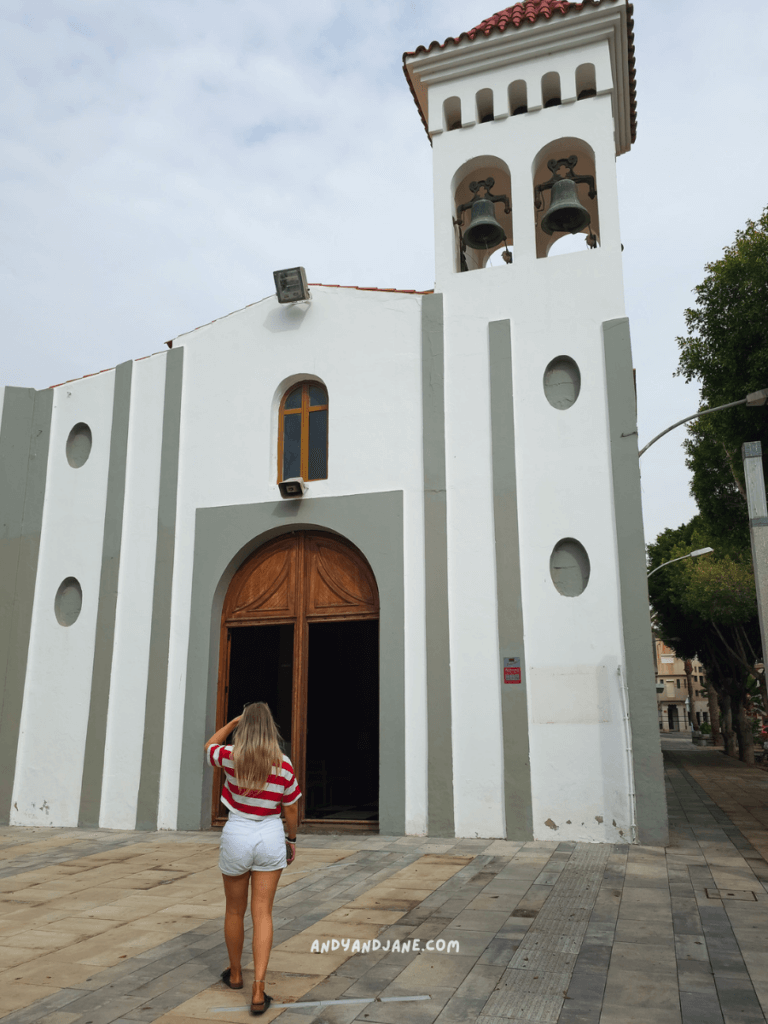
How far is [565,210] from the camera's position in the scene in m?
10.8

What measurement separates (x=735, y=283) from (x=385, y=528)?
9425 millimetres

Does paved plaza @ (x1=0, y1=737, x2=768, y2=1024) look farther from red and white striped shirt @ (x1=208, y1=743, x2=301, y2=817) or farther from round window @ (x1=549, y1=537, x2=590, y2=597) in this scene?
round window @ (x1=549, y1=537, x2=590, y2=597)

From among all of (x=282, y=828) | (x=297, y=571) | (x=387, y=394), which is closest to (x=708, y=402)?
(x=387, y=394)

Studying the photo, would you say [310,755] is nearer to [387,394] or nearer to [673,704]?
[387,394]

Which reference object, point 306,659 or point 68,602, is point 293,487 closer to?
point 306,659

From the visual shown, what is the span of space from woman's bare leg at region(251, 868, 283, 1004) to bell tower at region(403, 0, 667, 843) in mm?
5499

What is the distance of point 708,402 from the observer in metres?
16.2

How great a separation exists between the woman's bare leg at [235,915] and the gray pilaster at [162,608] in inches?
258

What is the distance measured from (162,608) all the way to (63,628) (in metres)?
1.74

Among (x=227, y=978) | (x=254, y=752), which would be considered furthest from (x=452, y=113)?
(x=227, y=978)

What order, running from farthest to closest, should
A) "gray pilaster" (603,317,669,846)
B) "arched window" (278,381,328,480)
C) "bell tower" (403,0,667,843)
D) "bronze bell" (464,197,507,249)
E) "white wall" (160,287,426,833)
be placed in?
"arched window" (278,381,328,480) → "bronze bell" (464,197,507,249) → "white wall" (160,287,426,833) → "bell tower" (403,0,667,843) → "gray pilaster" (603,317,669,846)

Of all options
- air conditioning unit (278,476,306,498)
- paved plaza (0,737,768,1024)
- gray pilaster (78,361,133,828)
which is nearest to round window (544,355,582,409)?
air conditioning unit (278,476,306,498)

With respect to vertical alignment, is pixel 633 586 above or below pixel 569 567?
below

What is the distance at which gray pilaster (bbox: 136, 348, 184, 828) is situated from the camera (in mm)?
10625
